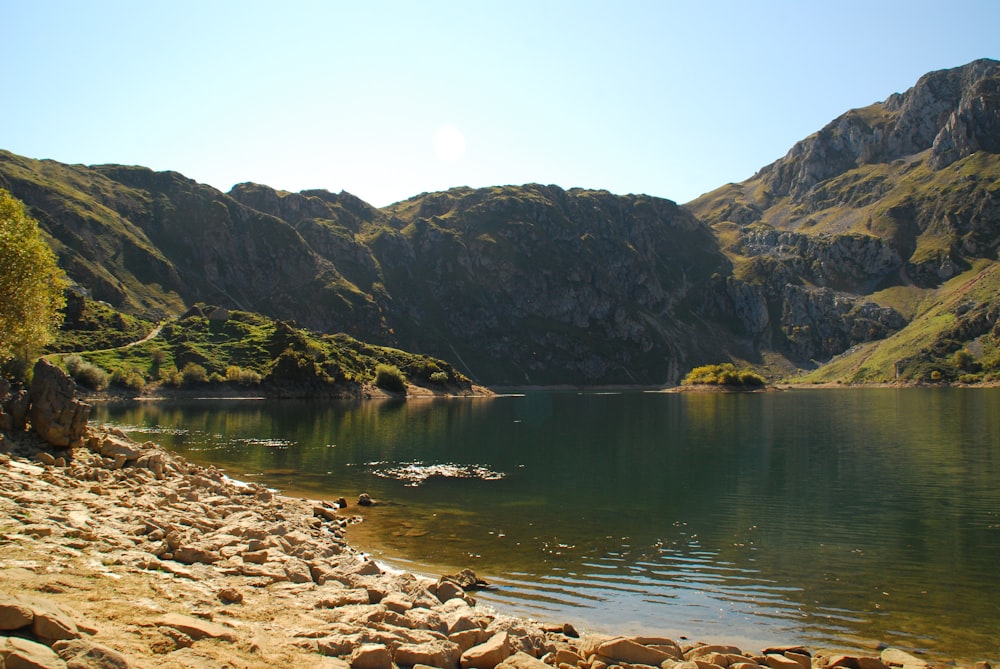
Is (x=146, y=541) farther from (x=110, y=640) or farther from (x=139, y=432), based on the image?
(x=139, y=432)

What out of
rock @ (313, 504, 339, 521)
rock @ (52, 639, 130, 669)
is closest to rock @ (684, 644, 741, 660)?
rock @ (52, 639, 130, 669)

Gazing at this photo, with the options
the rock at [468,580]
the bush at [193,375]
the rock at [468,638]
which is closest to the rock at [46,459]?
the rock at [468,580]

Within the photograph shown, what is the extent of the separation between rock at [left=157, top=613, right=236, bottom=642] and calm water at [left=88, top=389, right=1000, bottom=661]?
14152 mm

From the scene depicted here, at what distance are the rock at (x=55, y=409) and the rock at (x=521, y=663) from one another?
3323 cm

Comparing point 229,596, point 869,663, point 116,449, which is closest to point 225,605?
point 229,596

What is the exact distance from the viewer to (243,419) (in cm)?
12912

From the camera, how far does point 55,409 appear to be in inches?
1523

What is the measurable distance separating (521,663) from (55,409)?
34.7 m

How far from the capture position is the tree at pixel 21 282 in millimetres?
52134

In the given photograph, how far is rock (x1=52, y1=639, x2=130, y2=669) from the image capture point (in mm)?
11070

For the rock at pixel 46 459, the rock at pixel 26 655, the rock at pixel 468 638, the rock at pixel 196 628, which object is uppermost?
the rock at pixel 26 655

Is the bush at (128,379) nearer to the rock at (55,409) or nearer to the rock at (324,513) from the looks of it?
the rock at (55,409)

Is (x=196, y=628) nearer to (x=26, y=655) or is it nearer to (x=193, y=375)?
(x=26, y=655)

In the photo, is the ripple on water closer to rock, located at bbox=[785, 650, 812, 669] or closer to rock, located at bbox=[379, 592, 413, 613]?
rock, located at bbox=[379, 592, 413, 613]
